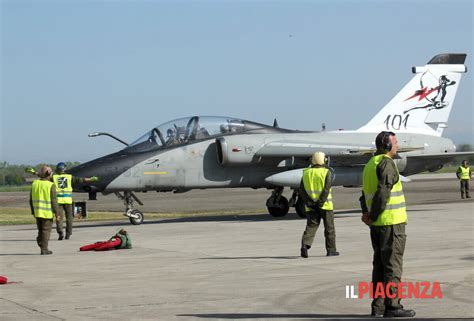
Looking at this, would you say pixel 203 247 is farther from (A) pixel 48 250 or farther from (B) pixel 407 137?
(B) pixel 407 137

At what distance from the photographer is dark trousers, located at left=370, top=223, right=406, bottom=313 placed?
323 inches

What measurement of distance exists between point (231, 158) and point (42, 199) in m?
7.56

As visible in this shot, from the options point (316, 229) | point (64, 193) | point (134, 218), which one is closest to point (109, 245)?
point (64, 193)

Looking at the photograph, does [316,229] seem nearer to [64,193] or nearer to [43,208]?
[43,208]

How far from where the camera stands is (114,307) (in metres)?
9.12

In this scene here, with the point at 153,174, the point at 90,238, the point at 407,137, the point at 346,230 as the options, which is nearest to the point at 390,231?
the point at 346,230

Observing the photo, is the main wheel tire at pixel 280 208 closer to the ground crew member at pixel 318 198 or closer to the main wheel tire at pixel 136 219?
the main wheel tire at pixel 136 219

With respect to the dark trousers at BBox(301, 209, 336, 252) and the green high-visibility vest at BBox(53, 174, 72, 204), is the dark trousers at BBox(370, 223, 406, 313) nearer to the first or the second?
the dark trousers at BBox(301, 209, 336, 252)

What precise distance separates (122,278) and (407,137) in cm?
1576

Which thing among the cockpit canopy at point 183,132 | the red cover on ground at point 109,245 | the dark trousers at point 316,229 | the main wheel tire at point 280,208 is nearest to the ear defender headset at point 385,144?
the dark trousers at point 316,229

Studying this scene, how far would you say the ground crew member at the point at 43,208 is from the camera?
15789 millimetres

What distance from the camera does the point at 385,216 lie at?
331 inches

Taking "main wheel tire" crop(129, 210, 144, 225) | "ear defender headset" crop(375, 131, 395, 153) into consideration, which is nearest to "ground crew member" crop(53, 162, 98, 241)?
"main wheel tire" crop(129, 210, 144, 225)

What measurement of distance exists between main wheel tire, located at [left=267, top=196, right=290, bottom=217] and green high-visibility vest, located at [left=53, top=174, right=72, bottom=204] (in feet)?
22.7
